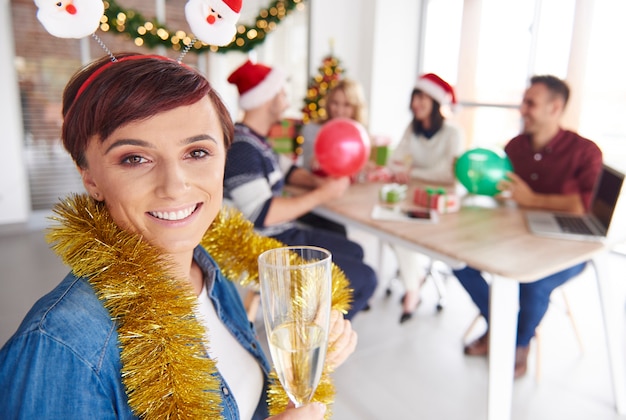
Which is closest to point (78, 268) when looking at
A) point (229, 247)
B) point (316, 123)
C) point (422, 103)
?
point (229, 247)

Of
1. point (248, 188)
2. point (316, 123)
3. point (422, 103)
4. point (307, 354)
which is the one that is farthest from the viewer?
point (316, 123)

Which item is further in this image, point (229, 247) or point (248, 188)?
point (248, 188)

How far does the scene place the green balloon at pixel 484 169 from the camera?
2.10 metres

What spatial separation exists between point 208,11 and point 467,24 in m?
4.99

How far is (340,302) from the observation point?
97 centimetres

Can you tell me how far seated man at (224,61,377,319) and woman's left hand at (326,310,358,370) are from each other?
1.05 m

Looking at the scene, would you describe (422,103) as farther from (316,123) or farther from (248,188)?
(248,188)

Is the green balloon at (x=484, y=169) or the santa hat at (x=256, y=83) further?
the santa hat at (x=256, y=83)

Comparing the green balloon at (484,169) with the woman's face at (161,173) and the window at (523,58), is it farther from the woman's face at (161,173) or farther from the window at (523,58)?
the woman's face at (161,173)

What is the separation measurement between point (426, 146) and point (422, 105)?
0.27 metres

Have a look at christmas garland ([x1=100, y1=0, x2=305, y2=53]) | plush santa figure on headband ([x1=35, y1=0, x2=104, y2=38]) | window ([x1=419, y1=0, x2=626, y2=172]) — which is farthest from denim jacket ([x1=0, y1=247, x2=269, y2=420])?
christmas garland ([x1=100, y1=0, x2=305, y2=53])

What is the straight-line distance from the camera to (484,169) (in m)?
2.10

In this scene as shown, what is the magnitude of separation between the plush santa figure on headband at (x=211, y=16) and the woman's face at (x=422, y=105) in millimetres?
2426

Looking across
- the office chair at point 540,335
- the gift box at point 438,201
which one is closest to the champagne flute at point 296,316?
the gift box at point 438,201
